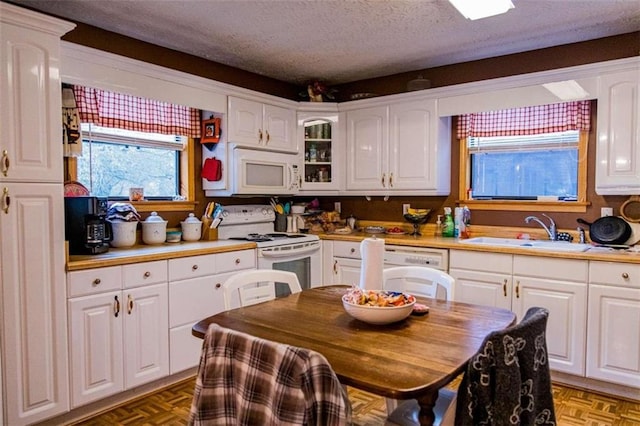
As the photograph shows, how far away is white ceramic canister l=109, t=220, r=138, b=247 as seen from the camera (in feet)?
9.81

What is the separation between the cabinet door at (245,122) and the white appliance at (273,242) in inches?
24.8

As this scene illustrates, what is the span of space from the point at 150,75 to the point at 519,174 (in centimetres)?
291

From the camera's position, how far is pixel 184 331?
295 centimetres

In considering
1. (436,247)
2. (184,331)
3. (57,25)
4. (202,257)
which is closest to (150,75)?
(57,25)

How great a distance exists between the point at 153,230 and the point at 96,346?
0.95 m

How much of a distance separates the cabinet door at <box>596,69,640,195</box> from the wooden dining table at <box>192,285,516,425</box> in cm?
171

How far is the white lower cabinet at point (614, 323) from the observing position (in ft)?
8.56

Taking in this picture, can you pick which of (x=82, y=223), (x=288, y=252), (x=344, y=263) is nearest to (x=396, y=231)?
(x=344, y=263)

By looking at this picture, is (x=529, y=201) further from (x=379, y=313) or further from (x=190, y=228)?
(x=190, y=228)

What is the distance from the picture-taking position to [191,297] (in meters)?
2.97

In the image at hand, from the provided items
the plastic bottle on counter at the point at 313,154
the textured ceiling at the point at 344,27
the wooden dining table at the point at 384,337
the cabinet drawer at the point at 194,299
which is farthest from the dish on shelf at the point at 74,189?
the plastic bottle on counter at the point at 313,154

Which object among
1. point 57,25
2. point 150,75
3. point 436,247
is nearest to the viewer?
point 57,25

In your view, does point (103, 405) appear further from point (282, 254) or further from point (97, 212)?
point (282, 254)

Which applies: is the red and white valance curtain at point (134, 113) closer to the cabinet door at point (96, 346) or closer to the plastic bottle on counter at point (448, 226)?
the cabinet door at point (96, 346)
